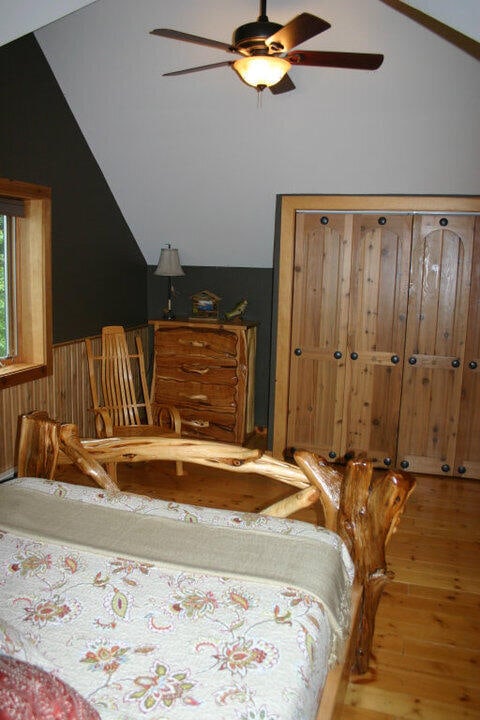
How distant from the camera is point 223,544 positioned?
1.73 metres

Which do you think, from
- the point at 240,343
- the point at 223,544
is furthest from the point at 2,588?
the point at 240,343

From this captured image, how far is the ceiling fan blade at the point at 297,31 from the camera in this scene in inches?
81.4

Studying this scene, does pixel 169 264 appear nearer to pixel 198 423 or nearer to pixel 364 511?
pixel 198 423

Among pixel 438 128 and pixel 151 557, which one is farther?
pixel 438 128

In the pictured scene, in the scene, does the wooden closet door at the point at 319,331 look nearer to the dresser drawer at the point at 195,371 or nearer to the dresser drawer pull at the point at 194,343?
the dresser drawer at the point at 195,371

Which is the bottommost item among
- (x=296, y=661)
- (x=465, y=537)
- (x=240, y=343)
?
(x=465, y=537)

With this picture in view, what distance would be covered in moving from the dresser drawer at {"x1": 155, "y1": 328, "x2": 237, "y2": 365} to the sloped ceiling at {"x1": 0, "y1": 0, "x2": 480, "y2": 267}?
3.01 feet

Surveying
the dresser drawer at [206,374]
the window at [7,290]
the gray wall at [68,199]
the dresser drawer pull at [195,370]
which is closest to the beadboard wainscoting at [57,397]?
the gray wall at [68,199]

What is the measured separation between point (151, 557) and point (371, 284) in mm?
3046

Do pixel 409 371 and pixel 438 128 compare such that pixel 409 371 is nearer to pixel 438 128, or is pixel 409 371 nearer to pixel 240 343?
Answer: pixel 240 343

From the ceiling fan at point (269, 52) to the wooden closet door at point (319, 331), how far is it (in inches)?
69.6

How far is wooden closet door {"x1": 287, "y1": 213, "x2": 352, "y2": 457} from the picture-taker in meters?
4.26

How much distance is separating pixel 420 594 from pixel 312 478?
122 cm

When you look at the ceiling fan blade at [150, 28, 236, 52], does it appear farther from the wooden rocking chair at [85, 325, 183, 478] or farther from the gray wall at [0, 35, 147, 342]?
the wooden rocking chair at [85, 325, 183, 478]
